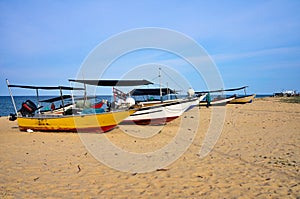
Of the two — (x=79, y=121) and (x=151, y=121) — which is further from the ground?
(x=79, y=121)

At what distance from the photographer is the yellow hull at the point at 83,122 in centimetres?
1148

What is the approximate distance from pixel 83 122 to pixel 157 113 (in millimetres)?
4250

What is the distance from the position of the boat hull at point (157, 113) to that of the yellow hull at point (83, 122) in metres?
1.72

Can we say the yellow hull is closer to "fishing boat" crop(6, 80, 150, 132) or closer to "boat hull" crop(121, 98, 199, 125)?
"fishing boat" crop(6, 80, 150, 132)

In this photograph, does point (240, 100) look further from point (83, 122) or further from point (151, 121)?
point (83, 122)

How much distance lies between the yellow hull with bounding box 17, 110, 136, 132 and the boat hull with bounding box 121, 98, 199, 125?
172 cm

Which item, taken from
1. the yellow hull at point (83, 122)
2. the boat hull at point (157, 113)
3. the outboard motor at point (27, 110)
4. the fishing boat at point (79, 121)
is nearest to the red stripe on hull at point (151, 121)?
the boat hull at point (157, 113)

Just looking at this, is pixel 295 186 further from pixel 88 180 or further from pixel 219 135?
pixel 219 135

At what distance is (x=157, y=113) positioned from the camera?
44.5ft

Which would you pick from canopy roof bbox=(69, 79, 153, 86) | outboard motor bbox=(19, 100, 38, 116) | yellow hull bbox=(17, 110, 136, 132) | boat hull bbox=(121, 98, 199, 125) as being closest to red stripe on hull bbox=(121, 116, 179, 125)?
boat hull bbox=(121, 98, 199, 125)

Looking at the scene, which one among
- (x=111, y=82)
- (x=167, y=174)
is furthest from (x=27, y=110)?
(x=167, y=174)

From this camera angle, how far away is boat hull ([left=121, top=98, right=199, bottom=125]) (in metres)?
13.5

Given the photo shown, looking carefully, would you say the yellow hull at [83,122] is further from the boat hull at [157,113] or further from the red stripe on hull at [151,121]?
the red stripe on hull at [151,121]

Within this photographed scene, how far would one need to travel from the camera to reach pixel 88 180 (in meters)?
5.29
